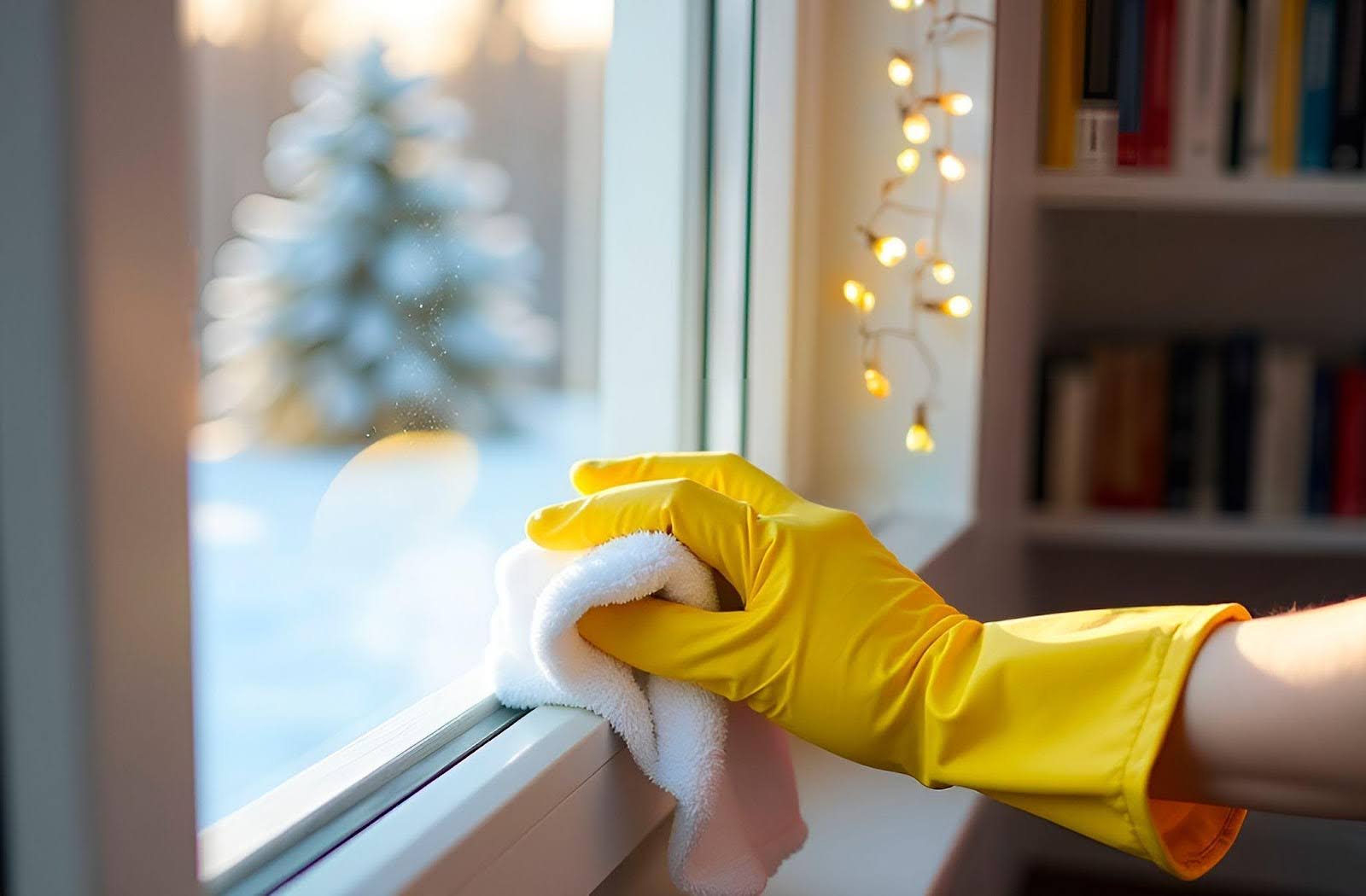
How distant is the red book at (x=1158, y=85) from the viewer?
1.50 meters

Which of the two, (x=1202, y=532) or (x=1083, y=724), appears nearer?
(x=1083, y=724)

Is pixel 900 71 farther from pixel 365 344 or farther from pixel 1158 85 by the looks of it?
pixel 365 344

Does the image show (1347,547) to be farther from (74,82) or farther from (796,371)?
(74,82)

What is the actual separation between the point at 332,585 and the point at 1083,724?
1.18 ft

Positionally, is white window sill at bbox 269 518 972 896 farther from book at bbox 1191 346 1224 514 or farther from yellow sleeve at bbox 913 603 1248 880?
book at bbox 1191 346 1224 514

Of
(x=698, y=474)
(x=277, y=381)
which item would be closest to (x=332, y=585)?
(x=277, y=381)

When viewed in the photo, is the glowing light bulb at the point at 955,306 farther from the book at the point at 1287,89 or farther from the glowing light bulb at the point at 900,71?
the book at the point at 1287,89

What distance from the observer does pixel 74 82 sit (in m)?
0.33

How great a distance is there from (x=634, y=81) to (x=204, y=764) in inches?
26.1

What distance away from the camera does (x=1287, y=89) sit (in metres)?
1.52

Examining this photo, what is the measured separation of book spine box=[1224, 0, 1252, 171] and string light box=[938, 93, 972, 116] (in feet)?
1.61

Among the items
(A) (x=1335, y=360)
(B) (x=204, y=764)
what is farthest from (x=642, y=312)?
(A) (x=1335, y=360)

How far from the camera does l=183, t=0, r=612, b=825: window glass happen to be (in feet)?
1.77

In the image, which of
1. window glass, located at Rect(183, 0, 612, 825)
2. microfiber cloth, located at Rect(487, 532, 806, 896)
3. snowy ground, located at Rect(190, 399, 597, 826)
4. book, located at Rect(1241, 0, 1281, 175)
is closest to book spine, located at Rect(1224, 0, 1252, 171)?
book, located at Rect(1241, 0, 1281, 175)
